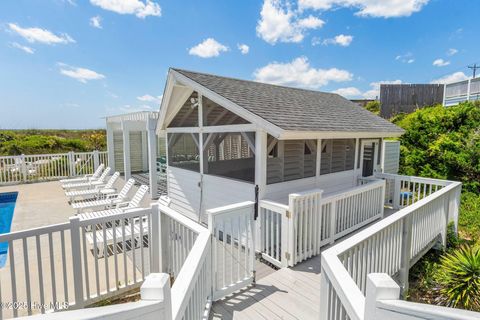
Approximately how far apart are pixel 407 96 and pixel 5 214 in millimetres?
26109

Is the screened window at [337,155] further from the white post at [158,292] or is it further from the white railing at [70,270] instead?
the white post at [158,292]

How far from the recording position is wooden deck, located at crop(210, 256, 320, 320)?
124 inches

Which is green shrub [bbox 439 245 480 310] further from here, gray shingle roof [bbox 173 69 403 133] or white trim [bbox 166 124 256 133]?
white trim [bbox 166 124 256 133]

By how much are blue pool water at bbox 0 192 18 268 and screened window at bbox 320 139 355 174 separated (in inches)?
316

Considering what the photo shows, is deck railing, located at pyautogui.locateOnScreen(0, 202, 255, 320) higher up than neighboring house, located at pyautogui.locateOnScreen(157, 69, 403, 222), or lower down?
lower down

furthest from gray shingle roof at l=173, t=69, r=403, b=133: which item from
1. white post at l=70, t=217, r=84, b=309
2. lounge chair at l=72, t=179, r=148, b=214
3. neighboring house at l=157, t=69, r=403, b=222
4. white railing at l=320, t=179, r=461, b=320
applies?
lounge chair at l=72, t=179, r=148, b=214

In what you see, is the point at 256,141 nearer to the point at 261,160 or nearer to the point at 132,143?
the point at 261,160

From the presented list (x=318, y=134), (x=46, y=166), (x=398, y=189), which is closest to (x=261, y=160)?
(x=318, y=134)

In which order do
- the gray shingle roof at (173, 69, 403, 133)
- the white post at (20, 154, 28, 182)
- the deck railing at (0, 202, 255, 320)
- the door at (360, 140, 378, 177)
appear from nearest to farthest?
the deck railing at (0, 202, 255, 320), the gray shingle roof at (173, 69, 403, 133), the door at (360, 140, 378, 177), the white post at (20, 154, 28, 182)

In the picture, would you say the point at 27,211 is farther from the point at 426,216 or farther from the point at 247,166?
the point at 426,216

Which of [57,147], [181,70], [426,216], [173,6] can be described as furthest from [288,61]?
[57,147]

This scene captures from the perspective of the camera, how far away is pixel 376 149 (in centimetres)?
848

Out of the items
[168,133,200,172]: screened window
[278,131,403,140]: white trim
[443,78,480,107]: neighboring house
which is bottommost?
[168,133,200,172]: screened window

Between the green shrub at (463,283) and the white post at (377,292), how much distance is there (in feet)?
12.7
